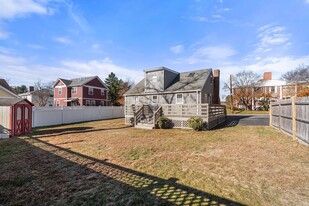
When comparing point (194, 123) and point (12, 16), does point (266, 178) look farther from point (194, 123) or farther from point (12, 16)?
point (12, 16)

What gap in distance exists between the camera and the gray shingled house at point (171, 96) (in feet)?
41.2

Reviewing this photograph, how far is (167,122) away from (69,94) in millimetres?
26433

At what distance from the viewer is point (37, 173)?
4.20 metres

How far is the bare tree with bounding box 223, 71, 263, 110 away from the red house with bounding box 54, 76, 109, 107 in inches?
1229

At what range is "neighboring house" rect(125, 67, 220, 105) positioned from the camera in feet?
52.7

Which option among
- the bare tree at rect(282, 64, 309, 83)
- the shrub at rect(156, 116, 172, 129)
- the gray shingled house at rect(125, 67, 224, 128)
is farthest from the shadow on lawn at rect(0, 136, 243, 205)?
the bare tree at rect(282, 64, 309, 83)

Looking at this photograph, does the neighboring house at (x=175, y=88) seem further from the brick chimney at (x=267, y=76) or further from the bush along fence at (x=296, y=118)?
the brick chimney at (x=267, y=76)

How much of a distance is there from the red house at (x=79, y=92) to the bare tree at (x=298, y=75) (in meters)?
42.8

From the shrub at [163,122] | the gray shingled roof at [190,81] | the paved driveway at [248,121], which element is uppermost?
the gray shingled roof at [190,81]

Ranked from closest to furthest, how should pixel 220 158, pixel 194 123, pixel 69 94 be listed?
pixel 220 158 → pixel 194 123 → pixel 69 94

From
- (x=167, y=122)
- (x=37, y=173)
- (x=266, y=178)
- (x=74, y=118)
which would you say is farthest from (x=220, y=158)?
(x=74, y=118)

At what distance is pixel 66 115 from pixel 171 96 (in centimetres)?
1137

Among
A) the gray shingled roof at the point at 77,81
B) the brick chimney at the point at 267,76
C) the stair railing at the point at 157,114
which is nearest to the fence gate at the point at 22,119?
the stair railing at the point at 157,114

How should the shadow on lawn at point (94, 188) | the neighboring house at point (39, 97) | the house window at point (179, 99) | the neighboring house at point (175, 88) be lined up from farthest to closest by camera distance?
the neighboring house at point (39, 97), the house window at point (179, 99), the neighboring house at point (175, 88), the shadow on lawn at point (94, 188)
